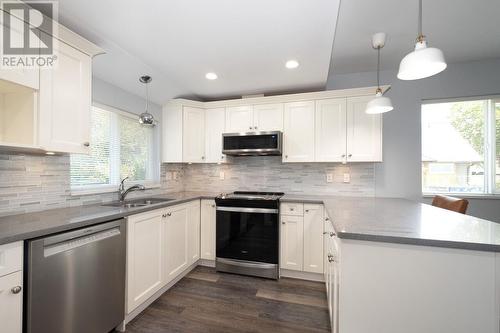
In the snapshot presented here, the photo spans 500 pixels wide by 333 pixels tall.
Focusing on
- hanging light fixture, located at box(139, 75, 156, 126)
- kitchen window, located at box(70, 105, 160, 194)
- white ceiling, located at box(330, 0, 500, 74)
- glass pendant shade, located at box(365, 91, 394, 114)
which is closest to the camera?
white ceiling, located at box(330, 0, 500, 74)

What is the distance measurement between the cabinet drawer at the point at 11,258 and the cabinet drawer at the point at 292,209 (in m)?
2.15

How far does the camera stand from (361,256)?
1.15m

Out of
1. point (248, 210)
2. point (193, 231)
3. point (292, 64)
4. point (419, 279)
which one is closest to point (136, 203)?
point (193, 231)

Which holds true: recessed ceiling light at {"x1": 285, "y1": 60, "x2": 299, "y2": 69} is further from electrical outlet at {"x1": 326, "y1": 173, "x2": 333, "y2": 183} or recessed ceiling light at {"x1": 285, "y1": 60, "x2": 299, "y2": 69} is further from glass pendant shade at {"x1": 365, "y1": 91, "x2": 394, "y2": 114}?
electrical outlet at {"x1": 326, "y1": 173, "x2": 333, "y2": 183}

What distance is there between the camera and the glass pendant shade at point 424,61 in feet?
4.09

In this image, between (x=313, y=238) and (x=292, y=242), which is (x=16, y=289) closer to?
(x=292, y=242)

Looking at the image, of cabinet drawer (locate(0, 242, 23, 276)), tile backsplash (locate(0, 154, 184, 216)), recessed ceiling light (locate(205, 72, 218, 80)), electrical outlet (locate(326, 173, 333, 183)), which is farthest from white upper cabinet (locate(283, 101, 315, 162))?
cabinet drawer (locate(0, 242, 23, 276))

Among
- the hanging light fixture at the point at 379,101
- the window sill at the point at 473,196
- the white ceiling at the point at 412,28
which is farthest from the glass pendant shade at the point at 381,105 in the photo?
the window sill at the point at 473,196

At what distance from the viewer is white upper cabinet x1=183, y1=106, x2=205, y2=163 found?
10.3 ft

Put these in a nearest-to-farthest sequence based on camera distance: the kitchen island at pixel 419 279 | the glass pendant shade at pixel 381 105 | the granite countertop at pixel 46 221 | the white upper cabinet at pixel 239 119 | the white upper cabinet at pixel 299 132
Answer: the kitchen island at pixel 419 279 < the granite countertop at pixel 46 221 < the glass pendant shade at pixel 381 105 < the white upper cabinet at pixel 299 132 < the white upper cabinet at pixel 239 119

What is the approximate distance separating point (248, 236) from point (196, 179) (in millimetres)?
1421

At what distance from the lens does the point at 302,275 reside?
2.61 meters

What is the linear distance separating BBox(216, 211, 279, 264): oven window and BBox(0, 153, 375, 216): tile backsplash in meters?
0.69

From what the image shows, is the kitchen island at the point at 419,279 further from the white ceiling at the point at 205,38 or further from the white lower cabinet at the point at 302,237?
the white ceiling at the point at 205,38
